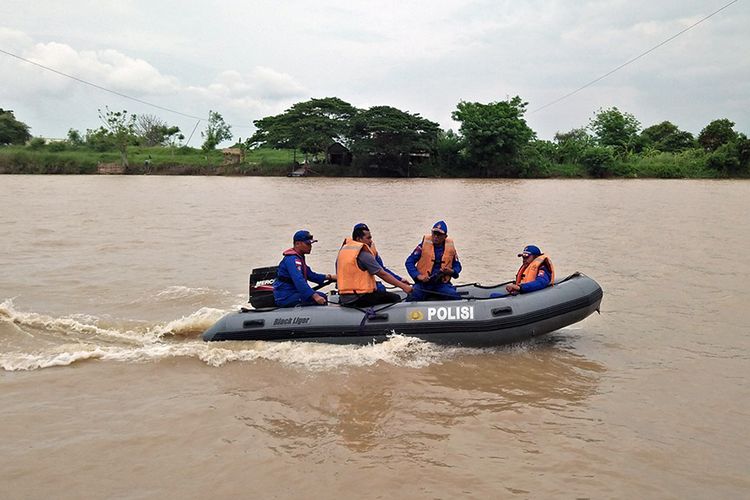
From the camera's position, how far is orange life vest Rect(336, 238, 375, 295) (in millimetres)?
5879

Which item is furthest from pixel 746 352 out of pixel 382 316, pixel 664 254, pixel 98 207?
pixel 98 207

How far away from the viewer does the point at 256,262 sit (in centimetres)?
1069

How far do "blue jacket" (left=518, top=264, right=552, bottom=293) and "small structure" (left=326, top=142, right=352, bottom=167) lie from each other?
3288 cm

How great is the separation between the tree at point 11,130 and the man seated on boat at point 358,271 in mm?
49162

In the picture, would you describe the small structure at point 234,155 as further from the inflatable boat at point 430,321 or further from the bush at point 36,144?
the inflatable boat at point 430,321

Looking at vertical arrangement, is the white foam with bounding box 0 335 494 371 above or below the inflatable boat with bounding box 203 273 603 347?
below

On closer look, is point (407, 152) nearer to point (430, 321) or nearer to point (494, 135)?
point (494, 135)

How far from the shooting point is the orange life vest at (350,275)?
19.3 feet

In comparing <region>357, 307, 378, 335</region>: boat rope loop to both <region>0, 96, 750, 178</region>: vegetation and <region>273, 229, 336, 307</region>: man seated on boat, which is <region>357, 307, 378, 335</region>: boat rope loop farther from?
<region>0, 96, 750, 178</region>: vegetation

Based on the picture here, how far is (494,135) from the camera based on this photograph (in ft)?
121

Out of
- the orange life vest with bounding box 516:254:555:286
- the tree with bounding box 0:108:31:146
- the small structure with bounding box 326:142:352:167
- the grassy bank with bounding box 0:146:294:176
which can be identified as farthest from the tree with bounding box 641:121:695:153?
the tree with bounding box 0:108:31:146

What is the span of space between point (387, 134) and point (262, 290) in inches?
1241

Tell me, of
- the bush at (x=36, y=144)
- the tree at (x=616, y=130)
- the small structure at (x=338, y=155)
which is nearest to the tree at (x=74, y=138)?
the bush at (x=36, y=144)

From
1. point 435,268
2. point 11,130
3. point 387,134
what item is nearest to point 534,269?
point 435,268
